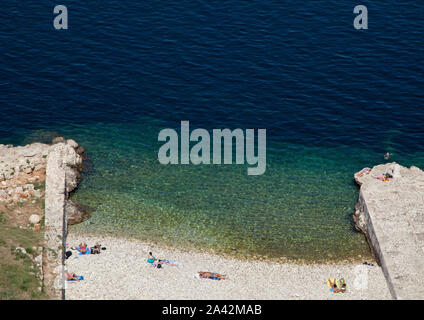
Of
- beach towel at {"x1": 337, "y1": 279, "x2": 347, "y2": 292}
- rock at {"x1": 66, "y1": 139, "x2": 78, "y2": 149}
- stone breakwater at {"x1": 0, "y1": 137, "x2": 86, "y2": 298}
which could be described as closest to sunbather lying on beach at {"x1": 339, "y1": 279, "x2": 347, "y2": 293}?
beach towel at {"x1": 337, "y1": 279, "x2": 347, "y2": 292}

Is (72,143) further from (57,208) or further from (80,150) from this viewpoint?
(57,208)

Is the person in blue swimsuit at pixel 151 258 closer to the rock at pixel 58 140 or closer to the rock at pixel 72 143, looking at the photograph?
the rock at pixel 72 143

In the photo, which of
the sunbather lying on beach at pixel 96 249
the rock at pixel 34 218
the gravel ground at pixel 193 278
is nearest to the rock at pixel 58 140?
the rock at pixel 34 218

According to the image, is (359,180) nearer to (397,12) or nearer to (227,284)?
(227,284)
